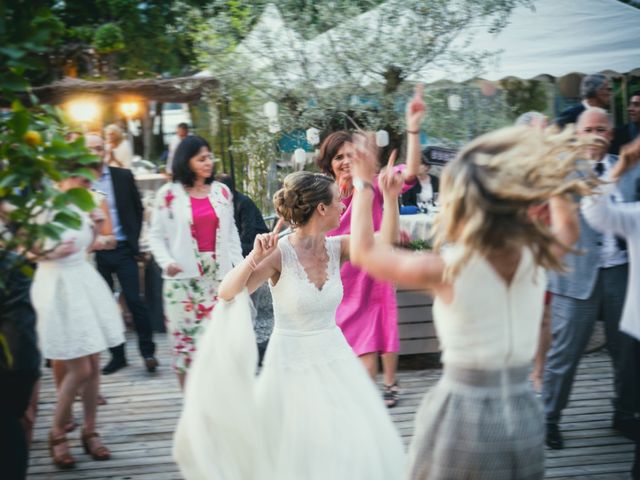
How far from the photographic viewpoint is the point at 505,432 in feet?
7.76

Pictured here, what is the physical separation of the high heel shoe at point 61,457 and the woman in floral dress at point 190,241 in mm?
888

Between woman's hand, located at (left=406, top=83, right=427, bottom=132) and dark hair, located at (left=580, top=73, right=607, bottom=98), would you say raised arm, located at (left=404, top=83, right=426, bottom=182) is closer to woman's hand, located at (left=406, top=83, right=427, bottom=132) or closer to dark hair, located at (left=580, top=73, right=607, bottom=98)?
woman's hand, located at (left=406, top=83, right=427, bottom=132)

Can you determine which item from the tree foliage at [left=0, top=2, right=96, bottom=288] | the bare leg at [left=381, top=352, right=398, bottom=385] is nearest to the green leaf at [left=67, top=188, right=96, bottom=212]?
the tree foliage at [left=0, top=2, right=96, bottom=288]

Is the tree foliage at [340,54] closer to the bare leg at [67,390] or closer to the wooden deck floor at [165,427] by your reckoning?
A: the wooden deck floor at [165,427]

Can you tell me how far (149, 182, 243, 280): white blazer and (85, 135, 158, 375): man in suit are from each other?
1.61 m

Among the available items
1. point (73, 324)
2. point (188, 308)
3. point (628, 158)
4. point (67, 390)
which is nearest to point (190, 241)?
point (188, 308)

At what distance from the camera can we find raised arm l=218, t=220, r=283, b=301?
3547mm

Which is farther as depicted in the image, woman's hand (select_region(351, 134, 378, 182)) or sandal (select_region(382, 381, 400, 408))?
sandal (select_region(382, 381, 400, 408))

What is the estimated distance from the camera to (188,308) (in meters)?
5.43

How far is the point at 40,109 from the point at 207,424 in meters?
1.52

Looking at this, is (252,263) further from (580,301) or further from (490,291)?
(580,301)

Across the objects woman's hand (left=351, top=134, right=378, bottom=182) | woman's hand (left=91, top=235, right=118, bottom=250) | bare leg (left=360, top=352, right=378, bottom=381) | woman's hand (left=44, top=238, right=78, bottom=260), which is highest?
woman's hand (left=351, top=134, right=378, bottom=182)

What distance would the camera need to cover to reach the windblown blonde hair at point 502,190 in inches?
88.7

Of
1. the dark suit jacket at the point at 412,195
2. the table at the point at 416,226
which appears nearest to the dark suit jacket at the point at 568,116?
the table at the point at 416,226
